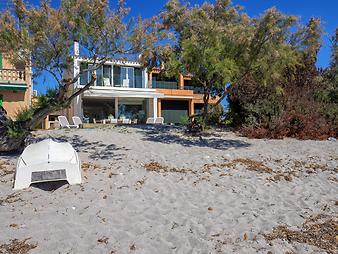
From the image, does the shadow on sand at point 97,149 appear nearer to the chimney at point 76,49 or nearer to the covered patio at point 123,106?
the chimney at point 76,49

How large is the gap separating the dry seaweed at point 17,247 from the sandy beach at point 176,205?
0.02 metres

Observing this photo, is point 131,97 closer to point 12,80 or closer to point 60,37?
point 12,80

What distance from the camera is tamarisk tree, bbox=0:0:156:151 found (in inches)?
313

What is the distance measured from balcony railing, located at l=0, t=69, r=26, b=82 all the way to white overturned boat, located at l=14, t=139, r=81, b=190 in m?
15.1

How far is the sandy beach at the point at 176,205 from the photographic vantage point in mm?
3973

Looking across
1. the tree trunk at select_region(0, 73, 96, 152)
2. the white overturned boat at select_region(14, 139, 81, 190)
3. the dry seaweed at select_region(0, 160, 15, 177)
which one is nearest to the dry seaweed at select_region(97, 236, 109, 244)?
the white overturned boat at select_region(14, 139, 81, 190)

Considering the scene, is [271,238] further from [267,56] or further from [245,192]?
[267,56]

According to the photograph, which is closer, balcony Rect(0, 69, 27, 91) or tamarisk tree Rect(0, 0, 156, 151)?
tamarisk tree Rect(0, 0, 156, 151)

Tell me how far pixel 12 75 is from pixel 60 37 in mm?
13476

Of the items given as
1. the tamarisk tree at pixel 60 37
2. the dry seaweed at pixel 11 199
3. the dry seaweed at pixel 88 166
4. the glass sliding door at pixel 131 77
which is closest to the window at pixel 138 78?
the glass sliding door at pixel 131 77

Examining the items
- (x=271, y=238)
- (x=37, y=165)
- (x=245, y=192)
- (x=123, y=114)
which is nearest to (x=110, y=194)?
(x=37, y=165)

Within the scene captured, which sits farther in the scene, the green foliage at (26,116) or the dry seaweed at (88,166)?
the green foliage at (26,116)

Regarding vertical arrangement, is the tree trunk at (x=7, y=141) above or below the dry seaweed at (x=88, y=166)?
above

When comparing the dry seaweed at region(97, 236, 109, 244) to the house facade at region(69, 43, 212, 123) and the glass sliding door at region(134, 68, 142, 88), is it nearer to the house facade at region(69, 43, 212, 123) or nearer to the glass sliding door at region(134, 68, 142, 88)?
the house facade at region(69, 43, 212, 123)
